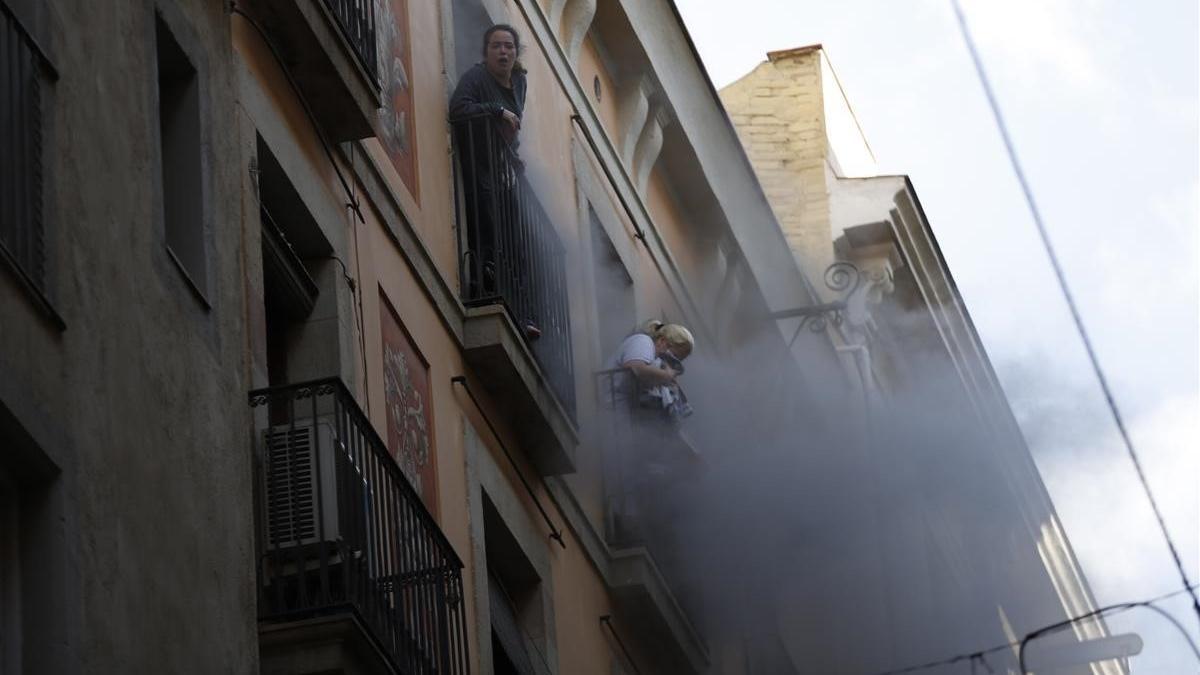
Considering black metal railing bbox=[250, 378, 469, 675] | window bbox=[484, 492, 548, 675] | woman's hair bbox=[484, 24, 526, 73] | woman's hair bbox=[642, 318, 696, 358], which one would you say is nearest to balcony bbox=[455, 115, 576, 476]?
woman's hair bbox=[484, 24, 526, 73]

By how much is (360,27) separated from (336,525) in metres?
3.03

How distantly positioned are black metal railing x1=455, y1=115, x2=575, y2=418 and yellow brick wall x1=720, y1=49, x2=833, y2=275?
38.0 feet

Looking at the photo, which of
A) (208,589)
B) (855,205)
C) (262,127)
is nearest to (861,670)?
(855,205)

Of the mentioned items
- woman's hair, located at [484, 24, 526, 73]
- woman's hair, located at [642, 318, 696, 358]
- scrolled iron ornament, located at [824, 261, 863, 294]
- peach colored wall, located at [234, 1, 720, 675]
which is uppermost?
scrolled iron ornament, located at [824, 261, 863, 294]

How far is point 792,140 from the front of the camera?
29.1 meters

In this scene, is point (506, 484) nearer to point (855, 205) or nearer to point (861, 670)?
point (861, 670)

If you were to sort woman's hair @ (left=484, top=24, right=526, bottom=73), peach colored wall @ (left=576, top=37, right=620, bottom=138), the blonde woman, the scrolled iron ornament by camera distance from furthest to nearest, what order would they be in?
the scrolled iron ornament < peach colored wall @ (left=576, top=37, right=620, bottom=138) < the blonde woman < woman's hair @ (left=484, top=24, right=526, bottom=73)

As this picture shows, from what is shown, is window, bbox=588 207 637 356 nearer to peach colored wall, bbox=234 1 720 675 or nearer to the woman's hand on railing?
peach colored wall, bbox=234 1 720 675

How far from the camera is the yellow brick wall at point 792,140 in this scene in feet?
92.7

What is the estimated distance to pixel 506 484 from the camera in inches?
622

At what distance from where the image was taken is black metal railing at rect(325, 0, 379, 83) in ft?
43.7

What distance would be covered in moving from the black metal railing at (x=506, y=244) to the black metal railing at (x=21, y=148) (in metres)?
6.17

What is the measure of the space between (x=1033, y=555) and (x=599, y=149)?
16.5 m

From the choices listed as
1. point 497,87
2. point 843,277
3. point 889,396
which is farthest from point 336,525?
point 889,396
